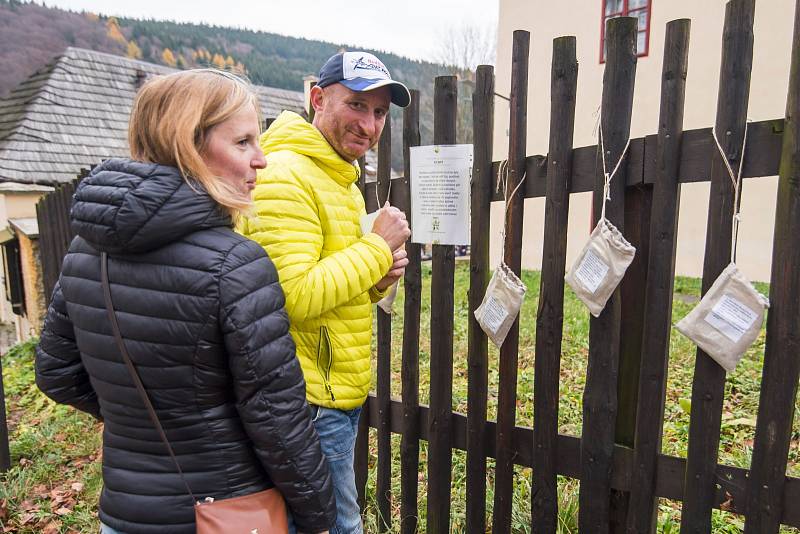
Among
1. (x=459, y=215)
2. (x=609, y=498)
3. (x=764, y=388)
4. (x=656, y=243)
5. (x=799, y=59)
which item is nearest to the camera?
(x=799, y=59)

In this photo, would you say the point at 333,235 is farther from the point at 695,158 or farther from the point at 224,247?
the point at 695,158

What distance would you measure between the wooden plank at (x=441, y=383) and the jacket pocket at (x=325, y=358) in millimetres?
832

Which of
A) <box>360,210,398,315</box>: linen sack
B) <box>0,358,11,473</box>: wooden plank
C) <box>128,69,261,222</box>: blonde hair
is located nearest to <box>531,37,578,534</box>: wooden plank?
<box>360,210,398,315</box>: linen sack

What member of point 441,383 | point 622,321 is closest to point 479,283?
point 441,383

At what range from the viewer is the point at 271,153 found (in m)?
1.78

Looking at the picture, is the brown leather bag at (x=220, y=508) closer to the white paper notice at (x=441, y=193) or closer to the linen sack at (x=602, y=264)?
the linen sack at (x=602, y=264)

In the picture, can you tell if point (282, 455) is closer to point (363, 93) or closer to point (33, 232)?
point (363, 93)

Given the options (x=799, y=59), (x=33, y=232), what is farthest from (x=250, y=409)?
(x=33, y=232)

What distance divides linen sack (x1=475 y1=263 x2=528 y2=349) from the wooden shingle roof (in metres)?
12.4

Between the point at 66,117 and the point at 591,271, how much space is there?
16488mm

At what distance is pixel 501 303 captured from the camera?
2.23 meters

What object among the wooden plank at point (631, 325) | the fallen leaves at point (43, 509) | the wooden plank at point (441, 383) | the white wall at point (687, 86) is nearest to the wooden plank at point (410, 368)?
the wooden plank at point (441, 383)

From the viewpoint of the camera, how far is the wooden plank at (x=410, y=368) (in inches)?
104

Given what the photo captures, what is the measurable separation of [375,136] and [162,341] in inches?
41.0
